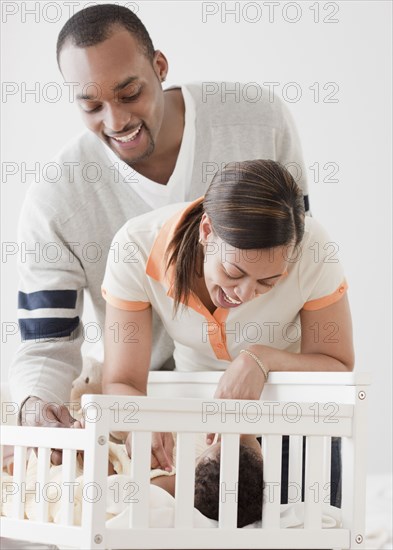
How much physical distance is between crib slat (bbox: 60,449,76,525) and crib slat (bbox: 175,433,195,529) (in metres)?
0.14

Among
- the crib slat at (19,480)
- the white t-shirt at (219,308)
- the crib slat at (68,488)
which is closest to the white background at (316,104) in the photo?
the white t-shirt at (219,308)

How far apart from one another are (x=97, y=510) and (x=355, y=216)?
6.37ft

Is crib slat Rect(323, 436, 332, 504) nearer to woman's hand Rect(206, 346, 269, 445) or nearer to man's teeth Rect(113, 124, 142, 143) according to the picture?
woman's hand Rect(206, 346, 269, 445)

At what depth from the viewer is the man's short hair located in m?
1.55

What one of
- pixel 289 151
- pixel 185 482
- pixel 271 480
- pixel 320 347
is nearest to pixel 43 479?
pixel 185 482

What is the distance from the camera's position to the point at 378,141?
2.84m

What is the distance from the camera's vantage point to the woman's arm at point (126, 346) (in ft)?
4.82

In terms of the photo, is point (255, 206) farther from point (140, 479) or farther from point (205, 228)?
point (140, 479)

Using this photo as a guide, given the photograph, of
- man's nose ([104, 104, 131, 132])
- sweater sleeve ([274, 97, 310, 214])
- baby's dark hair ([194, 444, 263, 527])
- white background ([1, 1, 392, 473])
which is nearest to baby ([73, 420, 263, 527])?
baby's dark hair ([194, 444, 263, 527])

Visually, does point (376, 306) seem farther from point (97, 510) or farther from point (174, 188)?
point (97, 510)

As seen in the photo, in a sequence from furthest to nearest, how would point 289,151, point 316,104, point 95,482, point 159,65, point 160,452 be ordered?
point 316,104
point 289,151
point 159,65
point 160,452
point 95,482

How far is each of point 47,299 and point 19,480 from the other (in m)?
0.54

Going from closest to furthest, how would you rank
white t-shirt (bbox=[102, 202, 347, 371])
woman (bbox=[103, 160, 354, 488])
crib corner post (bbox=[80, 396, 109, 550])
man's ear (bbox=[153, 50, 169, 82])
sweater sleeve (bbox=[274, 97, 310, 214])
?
crib corner post (bbox=[80, 396, 109, 550])
woman (bbox=[103, 160, 354, 488])
white t-shirt (bbox=[102, 202, 347, 371])
man's ear (bbox=[153, 50, 169, 82])
sweater sleeve (bbox=[274, 97, 310, 214])

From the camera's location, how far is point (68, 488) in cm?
113
